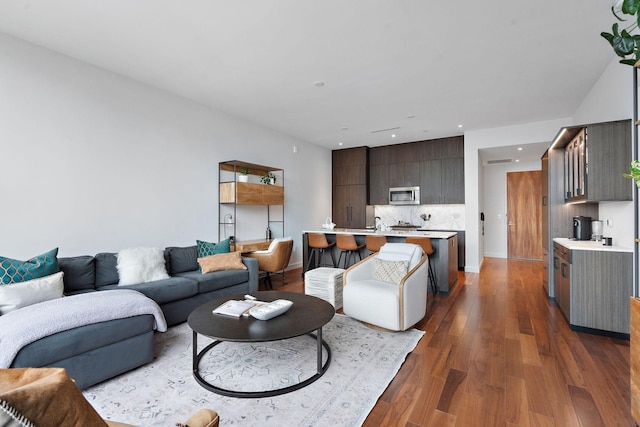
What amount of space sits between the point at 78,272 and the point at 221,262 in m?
1.48

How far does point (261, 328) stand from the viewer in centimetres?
214

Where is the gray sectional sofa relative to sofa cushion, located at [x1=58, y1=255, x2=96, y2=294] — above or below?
below

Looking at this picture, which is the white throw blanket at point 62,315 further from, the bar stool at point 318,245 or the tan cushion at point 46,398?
the bar stool at point 318,245

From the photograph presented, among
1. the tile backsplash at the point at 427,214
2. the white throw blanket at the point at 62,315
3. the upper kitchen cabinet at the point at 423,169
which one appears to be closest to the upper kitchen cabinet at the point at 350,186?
the upper kitchen cabinet at the point at 423,169

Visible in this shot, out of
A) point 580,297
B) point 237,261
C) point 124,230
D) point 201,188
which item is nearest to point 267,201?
point 201,188

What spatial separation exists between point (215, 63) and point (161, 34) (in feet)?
2.07

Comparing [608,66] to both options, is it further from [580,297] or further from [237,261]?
[237,261]

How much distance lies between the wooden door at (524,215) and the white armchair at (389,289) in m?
5.89

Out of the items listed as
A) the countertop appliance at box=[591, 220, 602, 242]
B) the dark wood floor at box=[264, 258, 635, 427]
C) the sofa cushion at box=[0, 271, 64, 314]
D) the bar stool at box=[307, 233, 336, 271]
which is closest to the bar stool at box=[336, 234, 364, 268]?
the bar stool at box=[307, 233, 336, 271]

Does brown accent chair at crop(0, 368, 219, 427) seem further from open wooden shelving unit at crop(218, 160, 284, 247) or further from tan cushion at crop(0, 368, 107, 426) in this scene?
open wooden shelving unit at crop(218, 160, 284, 247)

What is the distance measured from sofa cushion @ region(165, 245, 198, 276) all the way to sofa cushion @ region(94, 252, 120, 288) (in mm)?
635

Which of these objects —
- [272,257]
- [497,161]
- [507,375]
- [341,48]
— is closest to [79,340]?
[272,257]

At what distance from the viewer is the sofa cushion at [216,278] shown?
3.54 m

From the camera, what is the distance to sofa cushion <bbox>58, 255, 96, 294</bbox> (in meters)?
2.97
